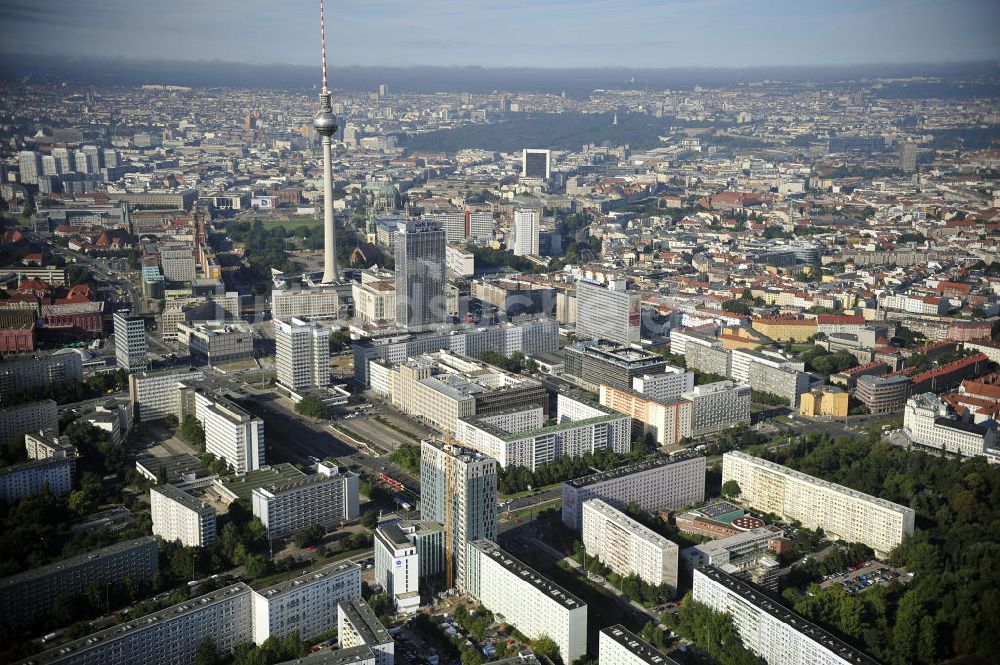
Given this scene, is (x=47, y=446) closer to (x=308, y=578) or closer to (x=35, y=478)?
(x=35, y=478)

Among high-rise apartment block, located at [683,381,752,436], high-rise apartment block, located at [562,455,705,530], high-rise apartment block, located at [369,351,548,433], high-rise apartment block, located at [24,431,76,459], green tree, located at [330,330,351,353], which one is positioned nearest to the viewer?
high-rise apartment block, located at [562,455,705,530]

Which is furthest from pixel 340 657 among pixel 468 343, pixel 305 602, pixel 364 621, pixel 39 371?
pixel 468 343

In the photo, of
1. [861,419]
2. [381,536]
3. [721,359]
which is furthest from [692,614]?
[721,359]

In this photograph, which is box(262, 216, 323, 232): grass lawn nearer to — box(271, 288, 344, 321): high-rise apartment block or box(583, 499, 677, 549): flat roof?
box(271, 288, 344, 321): high-rise apartment block

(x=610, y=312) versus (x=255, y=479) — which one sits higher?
(x=610, y=312)

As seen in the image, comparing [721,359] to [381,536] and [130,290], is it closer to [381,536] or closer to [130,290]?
[381,536]

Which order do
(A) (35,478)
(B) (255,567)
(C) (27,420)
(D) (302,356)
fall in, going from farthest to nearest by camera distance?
(D) (302,356), (C) (27,420), (A) (35,478), (B) (255,567)

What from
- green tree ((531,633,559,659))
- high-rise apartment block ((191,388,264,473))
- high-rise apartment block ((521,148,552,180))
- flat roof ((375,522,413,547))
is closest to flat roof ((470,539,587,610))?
green tree ((531,633,559,659))
